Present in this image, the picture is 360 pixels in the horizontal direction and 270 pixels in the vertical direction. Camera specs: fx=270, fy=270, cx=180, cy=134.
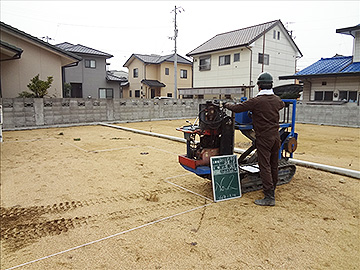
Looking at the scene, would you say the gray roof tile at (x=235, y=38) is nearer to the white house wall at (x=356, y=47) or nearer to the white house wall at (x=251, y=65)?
the white house wall at (x=251, y=65)

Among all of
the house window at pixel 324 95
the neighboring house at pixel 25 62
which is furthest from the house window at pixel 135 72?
the house window at pixel 324 95

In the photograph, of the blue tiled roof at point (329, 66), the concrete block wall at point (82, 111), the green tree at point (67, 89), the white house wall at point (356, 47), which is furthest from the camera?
the green tree at point (67, 89)

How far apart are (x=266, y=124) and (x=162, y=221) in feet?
6.01

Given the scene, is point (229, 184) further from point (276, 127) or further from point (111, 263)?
point (111, 263)

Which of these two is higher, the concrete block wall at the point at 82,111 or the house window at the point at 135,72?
the house window at the point at 135,72

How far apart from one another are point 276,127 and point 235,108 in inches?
24.1

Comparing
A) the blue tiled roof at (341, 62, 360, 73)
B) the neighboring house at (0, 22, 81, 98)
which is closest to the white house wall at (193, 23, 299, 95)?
the blue tiled roof at (341, 62, 360, 73)

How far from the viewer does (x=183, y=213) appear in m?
3.43

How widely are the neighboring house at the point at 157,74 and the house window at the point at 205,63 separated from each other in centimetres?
462

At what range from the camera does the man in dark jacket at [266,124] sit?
3588 mm

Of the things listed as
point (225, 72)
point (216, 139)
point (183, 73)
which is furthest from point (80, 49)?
point (216, 139)

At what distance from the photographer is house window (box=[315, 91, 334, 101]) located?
57.1 feet

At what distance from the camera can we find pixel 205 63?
25922 millimetres

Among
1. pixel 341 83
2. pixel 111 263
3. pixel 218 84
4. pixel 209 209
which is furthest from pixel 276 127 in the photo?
pixel 218 84
